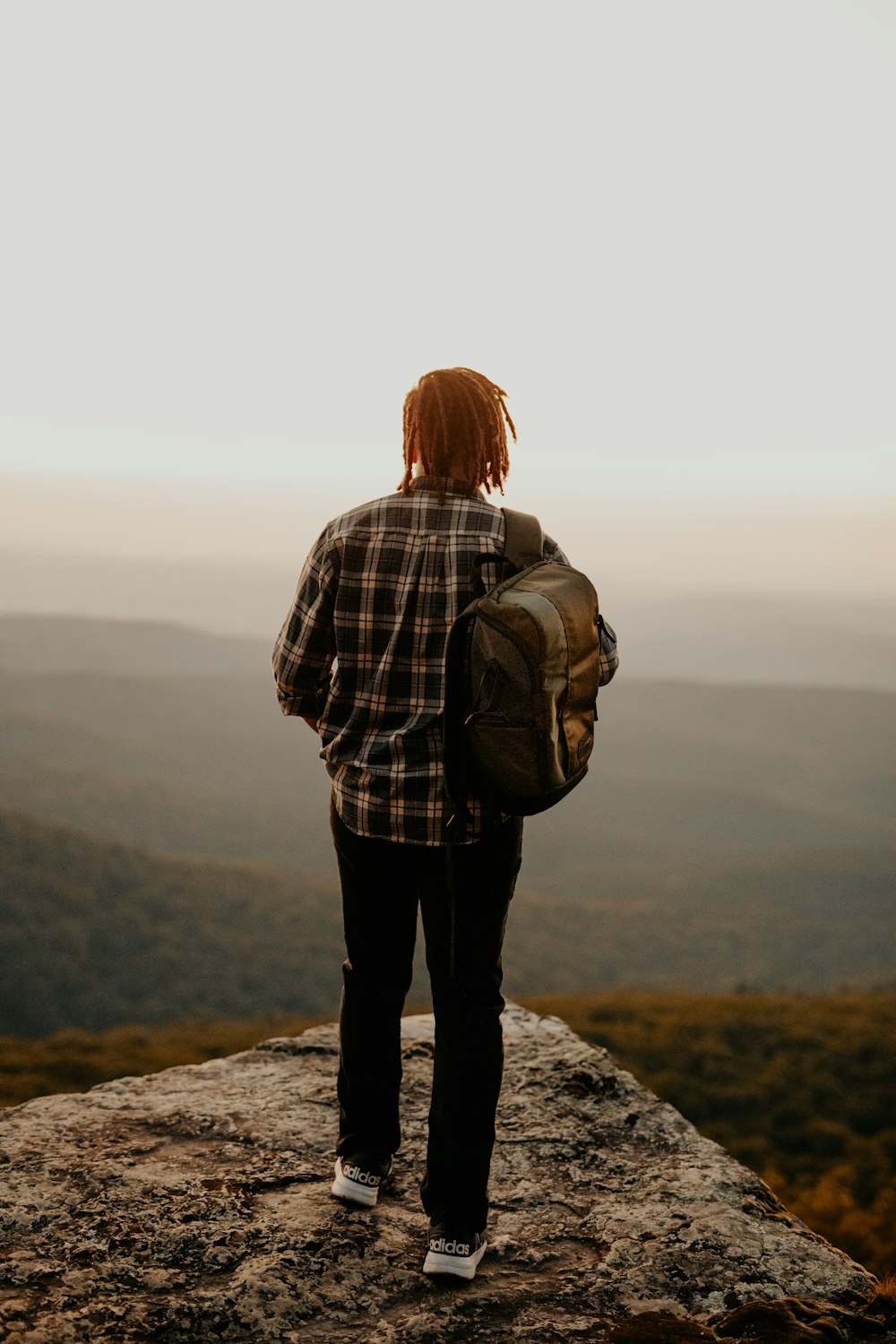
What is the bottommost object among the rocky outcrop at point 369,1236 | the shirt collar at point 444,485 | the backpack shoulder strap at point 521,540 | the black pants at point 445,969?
the rocky outcrop at point 369,1236

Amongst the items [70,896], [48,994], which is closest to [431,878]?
[48,994]

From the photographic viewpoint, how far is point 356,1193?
2.92 m

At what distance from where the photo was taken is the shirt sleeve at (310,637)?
8.54 feet

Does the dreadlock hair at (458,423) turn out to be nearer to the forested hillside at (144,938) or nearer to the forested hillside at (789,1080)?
the forested hillside at (789,1080)

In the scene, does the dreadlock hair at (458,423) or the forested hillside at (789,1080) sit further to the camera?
the forested hillside at (789,1080)

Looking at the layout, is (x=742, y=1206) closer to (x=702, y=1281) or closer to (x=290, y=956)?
(x=702, y=1281)

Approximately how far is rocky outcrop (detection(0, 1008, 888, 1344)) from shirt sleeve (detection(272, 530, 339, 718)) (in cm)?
148

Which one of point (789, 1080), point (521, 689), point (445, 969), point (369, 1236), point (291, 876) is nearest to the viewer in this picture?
point (521, 689)

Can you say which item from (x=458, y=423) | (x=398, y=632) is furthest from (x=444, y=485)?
(x=398, y=632)

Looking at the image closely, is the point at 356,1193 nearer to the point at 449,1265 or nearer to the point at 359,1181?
the point at 359,1181

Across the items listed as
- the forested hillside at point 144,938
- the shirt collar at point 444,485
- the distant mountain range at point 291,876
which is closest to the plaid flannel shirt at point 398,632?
the shirt collar at point 444,485

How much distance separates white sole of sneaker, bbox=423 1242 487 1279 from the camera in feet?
8.52

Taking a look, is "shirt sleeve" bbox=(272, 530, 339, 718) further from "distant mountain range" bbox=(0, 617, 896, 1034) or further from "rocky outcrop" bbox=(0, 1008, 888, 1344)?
"distant mountain range" bbox=(0, 617, 896, 1034)

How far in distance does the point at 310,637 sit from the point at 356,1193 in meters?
1.65
